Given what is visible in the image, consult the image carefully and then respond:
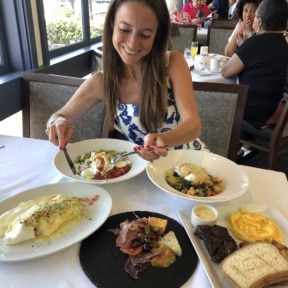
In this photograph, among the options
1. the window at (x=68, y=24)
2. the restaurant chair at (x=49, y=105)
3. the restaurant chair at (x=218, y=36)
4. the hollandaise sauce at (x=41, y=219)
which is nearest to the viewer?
the hollandaise sauce at (x=41, y=219)

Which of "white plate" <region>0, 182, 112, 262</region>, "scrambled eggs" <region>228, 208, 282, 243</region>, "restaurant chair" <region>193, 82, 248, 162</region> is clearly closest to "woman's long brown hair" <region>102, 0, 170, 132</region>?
"restaurant chair" <region>193, 82, 248, 162</region>

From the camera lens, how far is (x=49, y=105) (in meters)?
1.68

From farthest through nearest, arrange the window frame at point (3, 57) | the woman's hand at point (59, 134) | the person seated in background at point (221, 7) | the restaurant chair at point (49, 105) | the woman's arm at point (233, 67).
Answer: the person seated in background at point (221, 7) < the woman's arm at point (233, 67) < the window frame at point (3, 57) < the restaurant chair at point (49, 105) < the woman's hand at point (59, 134)

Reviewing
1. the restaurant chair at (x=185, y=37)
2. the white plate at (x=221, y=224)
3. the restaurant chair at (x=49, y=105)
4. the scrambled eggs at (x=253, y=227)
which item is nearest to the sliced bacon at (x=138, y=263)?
the white plate at (x=221, y=224)

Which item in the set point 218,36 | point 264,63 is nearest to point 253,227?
point 264,63

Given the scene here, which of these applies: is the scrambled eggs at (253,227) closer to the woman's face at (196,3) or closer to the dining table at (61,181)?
the dining table at (61,181)

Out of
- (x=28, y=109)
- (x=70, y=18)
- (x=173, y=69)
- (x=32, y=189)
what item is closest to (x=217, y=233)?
(x=32, y=189)

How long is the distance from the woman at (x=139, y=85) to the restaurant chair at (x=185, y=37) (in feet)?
8.39

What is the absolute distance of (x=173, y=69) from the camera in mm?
1367

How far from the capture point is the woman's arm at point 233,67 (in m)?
2.24

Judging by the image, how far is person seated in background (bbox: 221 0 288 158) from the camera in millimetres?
2111

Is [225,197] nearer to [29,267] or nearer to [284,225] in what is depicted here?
[284,225]

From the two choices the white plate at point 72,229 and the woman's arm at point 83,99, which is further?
the woman's arm at point 83,99

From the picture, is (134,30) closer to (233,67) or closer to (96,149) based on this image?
(96,149)
